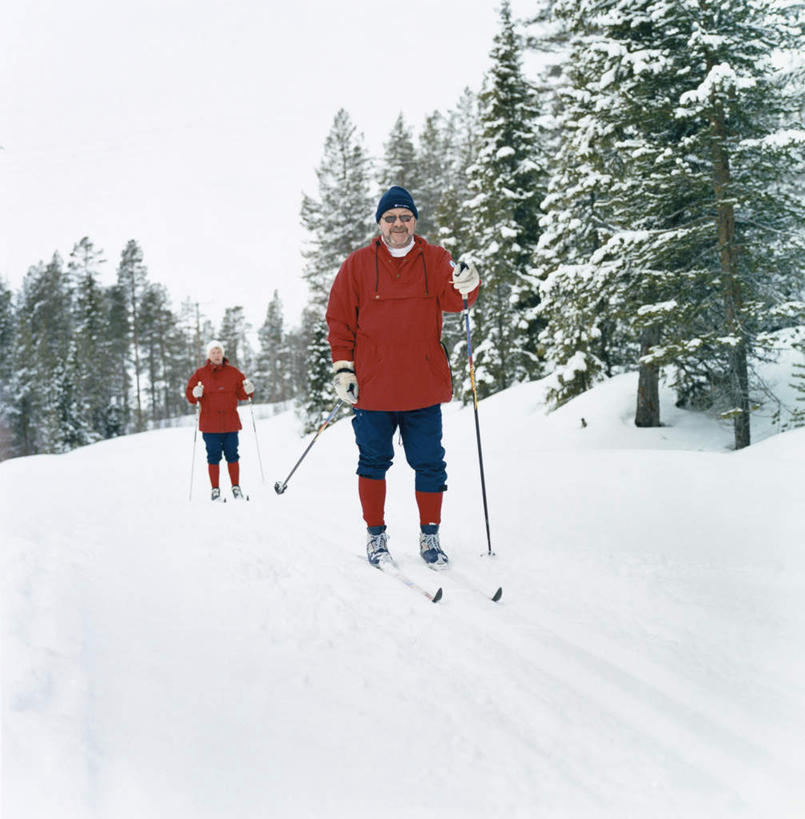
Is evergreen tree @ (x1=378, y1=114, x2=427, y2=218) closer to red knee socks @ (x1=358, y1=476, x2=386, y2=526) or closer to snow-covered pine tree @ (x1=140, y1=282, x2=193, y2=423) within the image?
red knee socks @ (x1=358, y1=476, x2=386, y2=526)

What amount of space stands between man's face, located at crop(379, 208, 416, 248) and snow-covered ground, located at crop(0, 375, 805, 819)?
2068 mm

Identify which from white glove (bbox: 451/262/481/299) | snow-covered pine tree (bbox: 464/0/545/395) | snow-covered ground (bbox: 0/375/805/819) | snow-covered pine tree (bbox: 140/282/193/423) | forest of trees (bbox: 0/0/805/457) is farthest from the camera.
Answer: snow-covered pine tree (bbox: 140/282/193/423)

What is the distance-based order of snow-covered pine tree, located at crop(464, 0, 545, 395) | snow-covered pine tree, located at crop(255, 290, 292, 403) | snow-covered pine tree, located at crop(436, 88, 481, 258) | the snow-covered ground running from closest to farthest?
the snow-covered ground, snow-covered pine tree, located at crop(464, 0, 545, 395), snow-covered pine tree, located at crop(436, 88, 481, 258), snow-covered pine tree, located at crop(255, 290, 292, 403)

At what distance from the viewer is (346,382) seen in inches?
133

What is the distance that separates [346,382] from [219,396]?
4.52 metres

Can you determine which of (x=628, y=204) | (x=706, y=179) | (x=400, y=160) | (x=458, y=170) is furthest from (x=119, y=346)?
(x=706, y=179)

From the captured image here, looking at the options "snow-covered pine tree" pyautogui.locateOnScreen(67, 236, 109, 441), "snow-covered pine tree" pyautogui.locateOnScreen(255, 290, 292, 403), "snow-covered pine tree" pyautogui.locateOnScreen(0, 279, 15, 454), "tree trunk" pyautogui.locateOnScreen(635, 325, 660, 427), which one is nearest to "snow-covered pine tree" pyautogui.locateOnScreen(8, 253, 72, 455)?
"snow-covered pine tree" pyautogui.locateOnScreen(0, 279, 15, 454)

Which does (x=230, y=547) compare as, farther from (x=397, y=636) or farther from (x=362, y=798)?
(x=362, y=798)

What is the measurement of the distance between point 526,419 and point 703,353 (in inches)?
197

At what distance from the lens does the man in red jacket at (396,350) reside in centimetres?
338

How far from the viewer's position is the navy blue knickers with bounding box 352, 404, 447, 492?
3496 mm

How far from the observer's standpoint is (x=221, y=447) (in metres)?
7.42

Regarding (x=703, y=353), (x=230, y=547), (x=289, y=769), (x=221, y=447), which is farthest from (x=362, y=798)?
(x=703, y=353)

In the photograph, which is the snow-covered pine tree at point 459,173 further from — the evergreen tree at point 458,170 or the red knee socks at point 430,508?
the red knee socks at point 430,508
